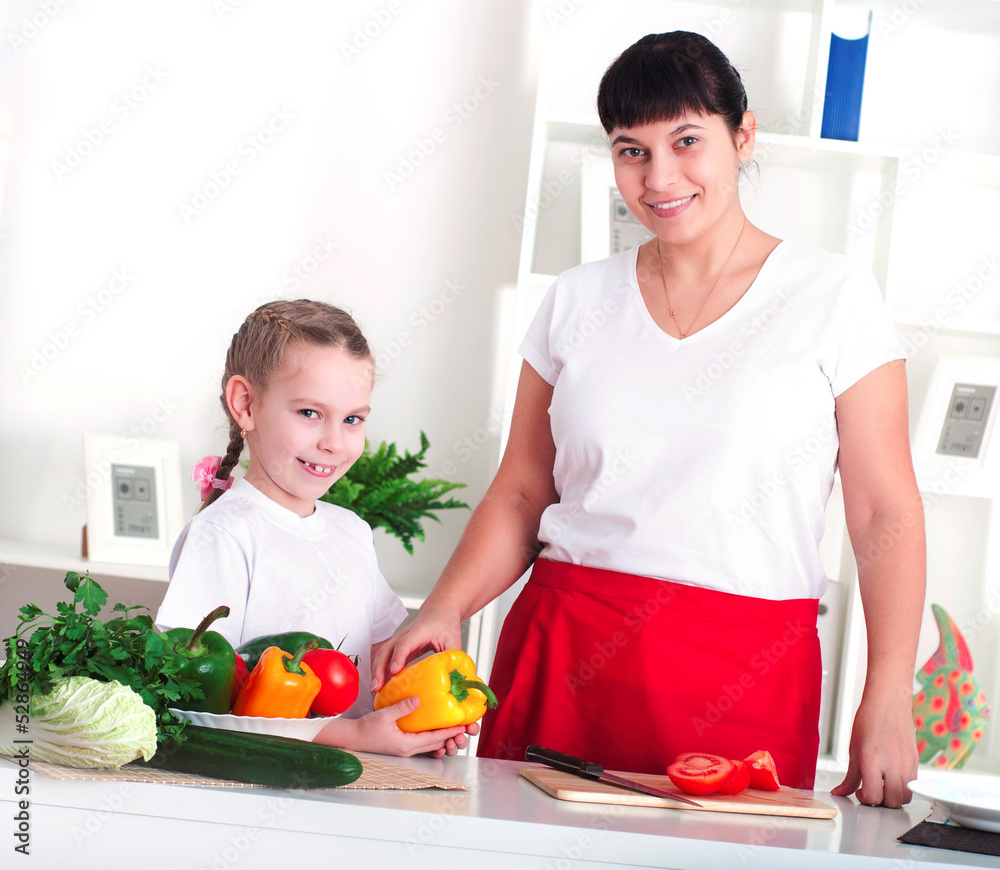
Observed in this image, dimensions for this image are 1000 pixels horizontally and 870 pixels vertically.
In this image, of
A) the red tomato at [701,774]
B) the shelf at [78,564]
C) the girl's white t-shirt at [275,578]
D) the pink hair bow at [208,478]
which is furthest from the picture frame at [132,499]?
the red tomato at [701,774]

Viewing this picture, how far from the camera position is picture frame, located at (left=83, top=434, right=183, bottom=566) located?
2.37 m

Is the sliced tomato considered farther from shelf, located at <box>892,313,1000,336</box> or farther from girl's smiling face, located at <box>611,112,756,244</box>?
shelf, located at <box>892,313,1000,336</box>

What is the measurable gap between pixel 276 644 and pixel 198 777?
0.24m

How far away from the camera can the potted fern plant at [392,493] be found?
2260 millimetres

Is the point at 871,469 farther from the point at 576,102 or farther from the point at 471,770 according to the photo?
the point at 576,102

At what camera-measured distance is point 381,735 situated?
105cm

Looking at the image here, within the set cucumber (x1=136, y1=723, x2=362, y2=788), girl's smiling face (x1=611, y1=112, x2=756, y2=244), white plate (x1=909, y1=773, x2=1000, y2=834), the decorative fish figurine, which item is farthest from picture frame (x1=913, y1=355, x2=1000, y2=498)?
cucumber (x1=136, y1=723, x2=362, y2=788)

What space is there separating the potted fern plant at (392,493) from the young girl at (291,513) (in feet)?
2.57

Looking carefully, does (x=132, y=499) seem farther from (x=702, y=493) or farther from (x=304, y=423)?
(x=702, y=493)

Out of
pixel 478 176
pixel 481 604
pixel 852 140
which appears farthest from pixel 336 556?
pixel 852 140

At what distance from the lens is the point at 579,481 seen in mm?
1385

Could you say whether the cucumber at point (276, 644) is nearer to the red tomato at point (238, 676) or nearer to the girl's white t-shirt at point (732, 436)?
the red tomato at point (238, 676)

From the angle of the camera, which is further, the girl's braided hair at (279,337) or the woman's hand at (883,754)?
the girl's braided hair at (279,337)

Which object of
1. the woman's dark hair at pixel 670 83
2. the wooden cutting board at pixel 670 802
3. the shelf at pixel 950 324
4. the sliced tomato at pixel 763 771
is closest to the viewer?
the wooden cutting board at pixel 670 802
